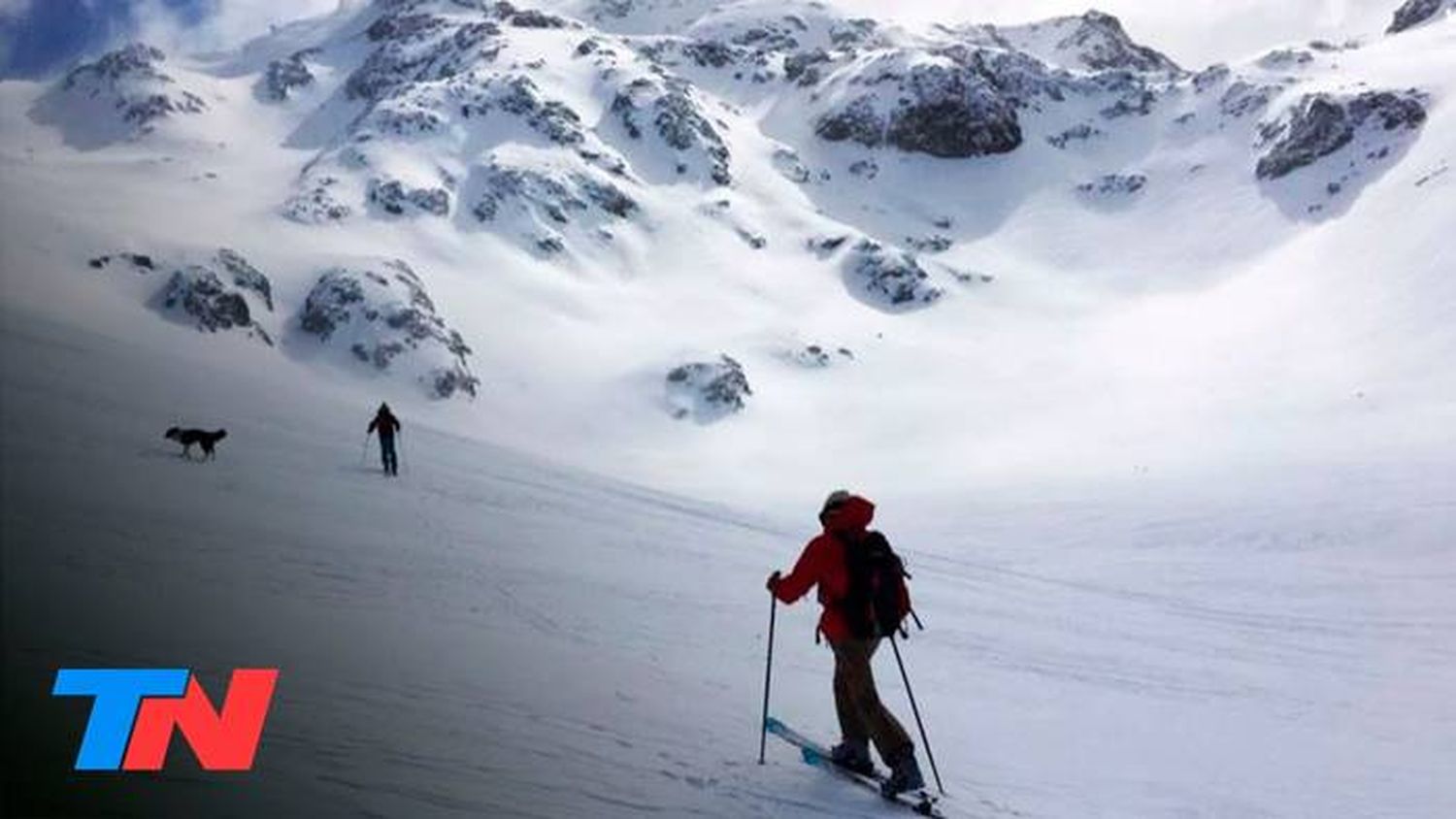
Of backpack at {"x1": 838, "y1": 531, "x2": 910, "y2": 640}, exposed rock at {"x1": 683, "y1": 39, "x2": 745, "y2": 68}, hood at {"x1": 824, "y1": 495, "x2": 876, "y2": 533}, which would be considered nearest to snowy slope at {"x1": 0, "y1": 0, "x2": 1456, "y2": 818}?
exposed rock at {"x1": 683, "y1": 39, "x2": 745, "y2": 68}

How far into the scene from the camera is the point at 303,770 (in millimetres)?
6012

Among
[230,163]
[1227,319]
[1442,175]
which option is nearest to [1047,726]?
[1227,319]

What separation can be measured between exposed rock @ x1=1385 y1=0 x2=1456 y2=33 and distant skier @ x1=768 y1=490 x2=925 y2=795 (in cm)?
16237

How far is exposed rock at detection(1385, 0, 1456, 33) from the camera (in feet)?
443

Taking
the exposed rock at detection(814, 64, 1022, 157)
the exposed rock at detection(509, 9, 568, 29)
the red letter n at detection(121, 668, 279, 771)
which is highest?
the exposed rock at detection(509, 9, 568, 29)

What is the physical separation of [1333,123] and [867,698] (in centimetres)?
11726

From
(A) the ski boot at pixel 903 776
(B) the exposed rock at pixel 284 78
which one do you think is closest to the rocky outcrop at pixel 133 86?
(B) the exposed rock at pixel 284 78

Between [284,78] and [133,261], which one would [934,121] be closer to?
[284,78]

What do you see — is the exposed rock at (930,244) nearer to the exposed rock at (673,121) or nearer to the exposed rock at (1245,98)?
the exposed rock at (673,121)

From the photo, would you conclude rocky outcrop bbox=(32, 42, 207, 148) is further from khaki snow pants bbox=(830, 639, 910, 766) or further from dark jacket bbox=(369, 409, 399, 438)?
khaki snow pants bbox=(830, 639, 910, 766)

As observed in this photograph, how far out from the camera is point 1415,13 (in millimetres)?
139750

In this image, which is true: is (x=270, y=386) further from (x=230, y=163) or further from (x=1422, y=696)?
(x=230, y=163)

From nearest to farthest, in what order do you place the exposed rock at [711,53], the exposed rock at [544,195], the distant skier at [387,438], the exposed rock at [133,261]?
the distant skier at [387,438], the exposed rock at [133,261], the exposed rock at [544,195], the exposed rock at [711,53]

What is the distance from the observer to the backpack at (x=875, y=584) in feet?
24.3
